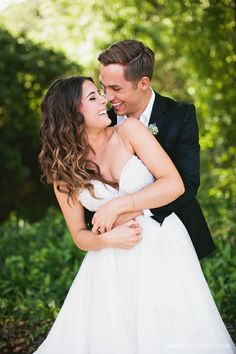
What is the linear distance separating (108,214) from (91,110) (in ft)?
1.94

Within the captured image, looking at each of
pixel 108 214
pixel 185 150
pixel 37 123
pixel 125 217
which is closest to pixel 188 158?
pixel 185 150

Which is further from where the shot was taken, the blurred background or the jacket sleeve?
the blurred background

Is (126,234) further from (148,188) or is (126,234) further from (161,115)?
(161,115)

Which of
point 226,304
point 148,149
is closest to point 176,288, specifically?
point 148,149

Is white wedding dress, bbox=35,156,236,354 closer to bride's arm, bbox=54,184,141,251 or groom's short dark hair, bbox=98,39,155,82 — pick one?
bride's arm, bbox=54,184,141,251

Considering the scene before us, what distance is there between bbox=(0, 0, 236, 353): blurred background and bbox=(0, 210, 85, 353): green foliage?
0.04 ft

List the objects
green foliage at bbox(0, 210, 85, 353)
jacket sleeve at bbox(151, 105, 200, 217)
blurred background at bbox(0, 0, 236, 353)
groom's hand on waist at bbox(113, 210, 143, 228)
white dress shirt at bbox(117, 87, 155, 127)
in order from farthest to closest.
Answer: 1. blurred background at bbox(0, 0, 236, 353)
2. green foliage at bbox(0, 210, 85, 353)
3. white dress shirt at bbox(117, 87, 155, 127)
4. jacket sleeve at bbox(151, 105, 200, 217)
5. groom's hand on waist at bbox(113, 210, 143, 228)

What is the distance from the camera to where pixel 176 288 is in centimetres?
307

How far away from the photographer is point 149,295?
3.07 meters

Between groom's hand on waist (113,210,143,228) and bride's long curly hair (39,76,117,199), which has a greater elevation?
bride's long curly hair (39,76,117,199)

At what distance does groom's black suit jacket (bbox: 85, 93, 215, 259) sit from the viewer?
332 cm

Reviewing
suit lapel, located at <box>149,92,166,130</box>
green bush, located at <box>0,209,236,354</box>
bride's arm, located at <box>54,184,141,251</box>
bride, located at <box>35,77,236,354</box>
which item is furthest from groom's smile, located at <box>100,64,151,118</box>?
green bush, located at <box>0,209,236,354</box>

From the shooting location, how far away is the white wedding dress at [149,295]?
119 inches

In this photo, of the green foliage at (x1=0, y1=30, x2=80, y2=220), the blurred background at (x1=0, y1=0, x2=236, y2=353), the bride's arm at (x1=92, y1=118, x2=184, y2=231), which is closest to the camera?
the bride's arm at (x1=92, y1=118, x2=184, y2=231)
